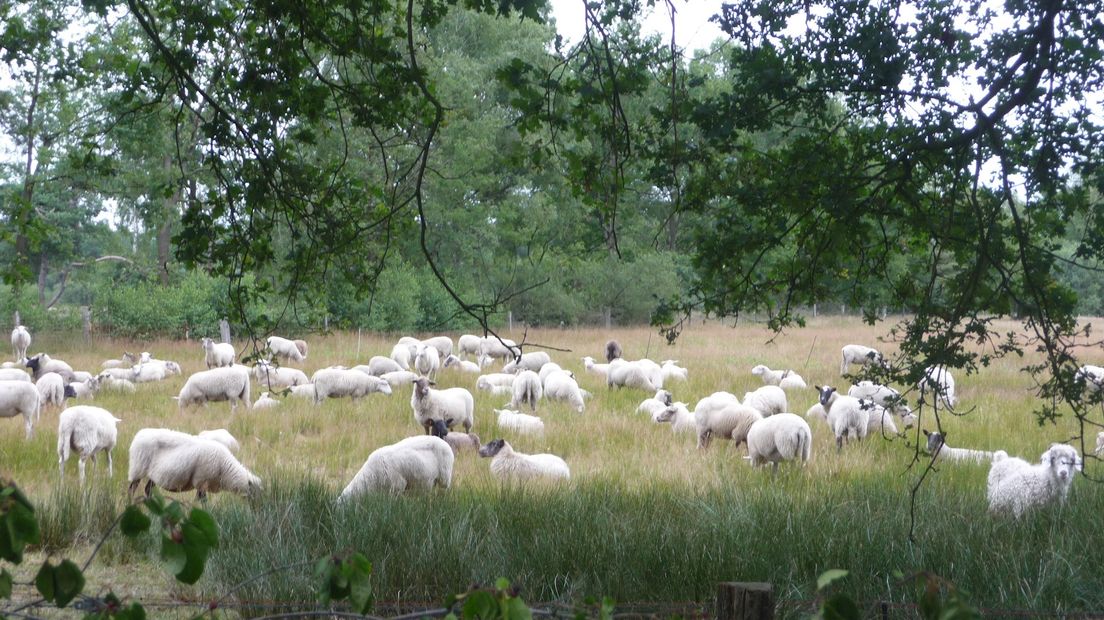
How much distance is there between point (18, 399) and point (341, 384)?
18.2 ft

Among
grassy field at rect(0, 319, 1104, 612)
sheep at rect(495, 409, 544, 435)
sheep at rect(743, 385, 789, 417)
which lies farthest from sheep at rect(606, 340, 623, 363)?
grassy field at rect(0, 319, 1104, 612)

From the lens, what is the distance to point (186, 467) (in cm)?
984

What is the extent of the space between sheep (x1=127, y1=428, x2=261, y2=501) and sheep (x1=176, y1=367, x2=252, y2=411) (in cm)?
739

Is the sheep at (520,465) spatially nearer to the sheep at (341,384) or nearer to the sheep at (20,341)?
the sheep at (341,384)

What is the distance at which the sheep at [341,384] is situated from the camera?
59.7 ft

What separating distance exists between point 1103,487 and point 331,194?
22.6ft

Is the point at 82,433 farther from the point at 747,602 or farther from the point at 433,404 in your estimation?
the point at 747,602

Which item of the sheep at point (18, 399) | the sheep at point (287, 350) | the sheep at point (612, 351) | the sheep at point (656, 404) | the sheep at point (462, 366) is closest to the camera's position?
the sheep at point (18, 399)

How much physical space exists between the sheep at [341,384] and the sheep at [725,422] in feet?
22.3

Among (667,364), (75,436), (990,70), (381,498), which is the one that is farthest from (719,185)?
(667,364)

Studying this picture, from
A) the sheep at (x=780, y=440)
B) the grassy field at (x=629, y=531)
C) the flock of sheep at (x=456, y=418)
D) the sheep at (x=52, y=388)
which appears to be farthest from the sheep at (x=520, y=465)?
the sheep at (x=52, y=388)

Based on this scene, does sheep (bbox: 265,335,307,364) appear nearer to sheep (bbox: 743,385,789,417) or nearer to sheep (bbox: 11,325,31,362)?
sheep (bbox: 11,325,31,362)

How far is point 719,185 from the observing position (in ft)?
20.8

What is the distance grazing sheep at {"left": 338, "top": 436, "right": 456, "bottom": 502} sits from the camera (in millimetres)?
9258
